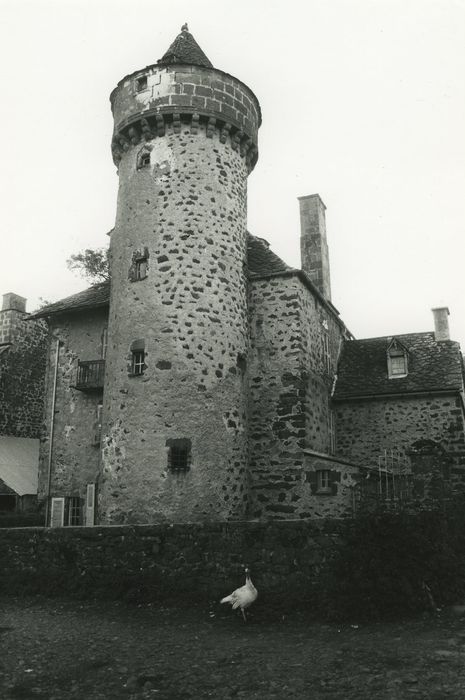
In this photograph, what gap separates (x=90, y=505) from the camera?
1834 centimetres

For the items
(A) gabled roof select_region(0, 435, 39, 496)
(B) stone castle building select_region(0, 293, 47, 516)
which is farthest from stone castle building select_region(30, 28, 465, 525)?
(B) stone castle building select_region(0, 293, 47, 516)

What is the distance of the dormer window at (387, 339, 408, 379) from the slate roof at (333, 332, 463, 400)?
0.69 ft

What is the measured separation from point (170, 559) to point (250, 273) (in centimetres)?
1059

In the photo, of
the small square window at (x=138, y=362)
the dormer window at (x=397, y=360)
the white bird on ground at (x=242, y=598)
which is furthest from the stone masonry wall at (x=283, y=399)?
the white bird on ground at (x=242, y=598)

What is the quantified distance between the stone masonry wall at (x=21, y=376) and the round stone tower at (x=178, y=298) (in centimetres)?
1218

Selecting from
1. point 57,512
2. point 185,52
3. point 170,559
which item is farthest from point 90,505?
point 185,52

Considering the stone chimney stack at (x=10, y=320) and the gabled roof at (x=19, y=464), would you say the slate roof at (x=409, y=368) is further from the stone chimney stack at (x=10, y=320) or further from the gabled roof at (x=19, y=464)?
the stone chimney stack at (x=10, y=320)

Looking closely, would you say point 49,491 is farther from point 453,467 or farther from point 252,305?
point 453,467

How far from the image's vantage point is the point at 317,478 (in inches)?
669

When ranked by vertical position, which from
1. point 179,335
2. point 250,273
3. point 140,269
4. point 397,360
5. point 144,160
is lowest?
point 179,335

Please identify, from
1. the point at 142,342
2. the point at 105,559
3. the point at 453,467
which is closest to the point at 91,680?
the point at 105,559

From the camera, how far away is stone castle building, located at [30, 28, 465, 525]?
15.8 m

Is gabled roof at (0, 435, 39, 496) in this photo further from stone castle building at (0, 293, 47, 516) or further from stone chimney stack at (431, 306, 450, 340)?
stone chimney stack at (431, 306, 450, 340)

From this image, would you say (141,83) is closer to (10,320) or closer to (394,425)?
(394,425)
